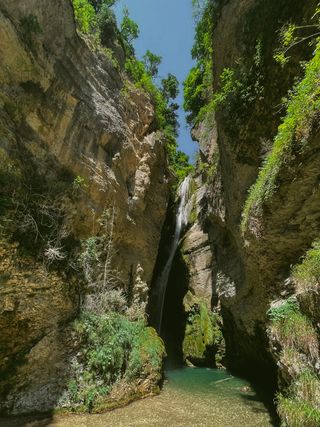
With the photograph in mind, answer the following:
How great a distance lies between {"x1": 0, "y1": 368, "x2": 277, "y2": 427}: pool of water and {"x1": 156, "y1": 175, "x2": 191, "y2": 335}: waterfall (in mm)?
6861

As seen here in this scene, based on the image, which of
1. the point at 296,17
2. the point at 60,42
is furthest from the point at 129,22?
the point at 296,17

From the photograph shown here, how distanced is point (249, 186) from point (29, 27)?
26.3 feet

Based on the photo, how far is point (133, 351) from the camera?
27.2 feet

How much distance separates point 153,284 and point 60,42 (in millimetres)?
11991

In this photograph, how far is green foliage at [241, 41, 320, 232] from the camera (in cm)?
555

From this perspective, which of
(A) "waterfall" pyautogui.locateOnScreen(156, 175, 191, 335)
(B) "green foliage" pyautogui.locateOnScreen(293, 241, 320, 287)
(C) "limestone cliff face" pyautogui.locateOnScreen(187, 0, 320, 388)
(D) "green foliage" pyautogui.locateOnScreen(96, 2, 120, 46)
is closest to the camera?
(B) "green foliage" pyautogui.locateOnScreen(293, 241, 320, 287)

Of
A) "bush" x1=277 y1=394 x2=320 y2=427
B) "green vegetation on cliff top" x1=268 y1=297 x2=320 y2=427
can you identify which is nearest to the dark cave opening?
"green vegetation on cliff top" x1=268 y1=297 x2=320 y2=427

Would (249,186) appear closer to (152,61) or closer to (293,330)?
(293,330)

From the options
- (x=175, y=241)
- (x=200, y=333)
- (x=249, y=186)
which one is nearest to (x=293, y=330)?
(x=249, y=186)

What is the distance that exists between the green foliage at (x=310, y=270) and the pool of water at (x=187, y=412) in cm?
313

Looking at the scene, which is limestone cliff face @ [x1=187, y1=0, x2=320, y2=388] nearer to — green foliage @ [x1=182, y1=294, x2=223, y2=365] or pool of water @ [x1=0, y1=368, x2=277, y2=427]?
green foliage @ [x1=182, y1=294, x2=223, y2=365]

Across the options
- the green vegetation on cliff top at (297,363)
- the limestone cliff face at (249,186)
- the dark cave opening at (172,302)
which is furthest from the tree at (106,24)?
the green vegetation on cliff top at (297,363)

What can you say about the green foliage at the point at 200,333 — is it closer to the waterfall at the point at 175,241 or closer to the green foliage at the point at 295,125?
the waterfall at the point at 175,241

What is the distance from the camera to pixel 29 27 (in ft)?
28.9
